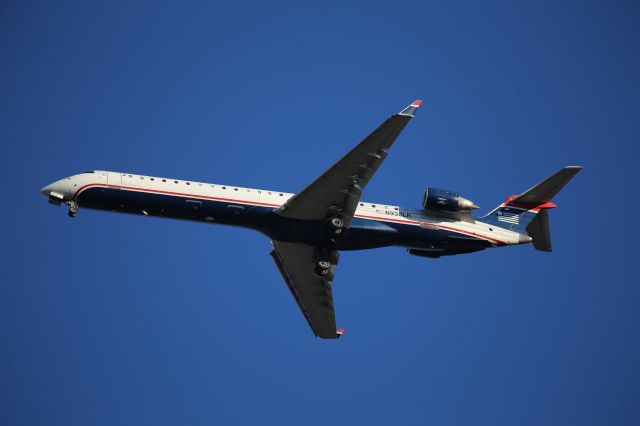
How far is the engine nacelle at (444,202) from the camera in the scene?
124ft

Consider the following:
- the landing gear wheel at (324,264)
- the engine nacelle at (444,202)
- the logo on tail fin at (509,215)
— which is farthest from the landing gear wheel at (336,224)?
the logo on tail fin at (509,215)

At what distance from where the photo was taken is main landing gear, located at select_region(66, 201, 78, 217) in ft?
115

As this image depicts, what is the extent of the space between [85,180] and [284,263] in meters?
10.2

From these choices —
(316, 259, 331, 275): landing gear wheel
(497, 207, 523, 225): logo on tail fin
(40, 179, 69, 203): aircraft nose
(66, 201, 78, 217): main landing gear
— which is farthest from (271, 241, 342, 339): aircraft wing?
(40, 179, 69, 203): aircraft nose

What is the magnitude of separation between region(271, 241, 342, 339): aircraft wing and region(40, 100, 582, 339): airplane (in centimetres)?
8

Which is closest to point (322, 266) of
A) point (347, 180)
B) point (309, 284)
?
point (309, 284)

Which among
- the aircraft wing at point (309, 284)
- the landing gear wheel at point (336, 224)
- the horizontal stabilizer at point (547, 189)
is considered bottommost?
the aircraft wing at point (309, 284)

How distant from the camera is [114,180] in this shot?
3584 centimetres

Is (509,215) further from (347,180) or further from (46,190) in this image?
(46,190)

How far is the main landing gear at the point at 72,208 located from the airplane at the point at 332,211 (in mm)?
49

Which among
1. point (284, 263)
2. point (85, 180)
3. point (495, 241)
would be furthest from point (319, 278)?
point (85, 180)

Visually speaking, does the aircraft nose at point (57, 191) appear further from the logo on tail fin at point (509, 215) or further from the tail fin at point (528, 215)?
the logo on tail fin at point (509, 215)

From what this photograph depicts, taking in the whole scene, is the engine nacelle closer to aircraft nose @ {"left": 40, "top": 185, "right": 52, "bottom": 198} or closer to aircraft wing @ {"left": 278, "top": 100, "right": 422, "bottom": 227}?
aircraft wing @ {"left": 278, "top": 100, "right": 422, "bottom": 227}

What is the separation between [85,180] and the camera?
3569cm
